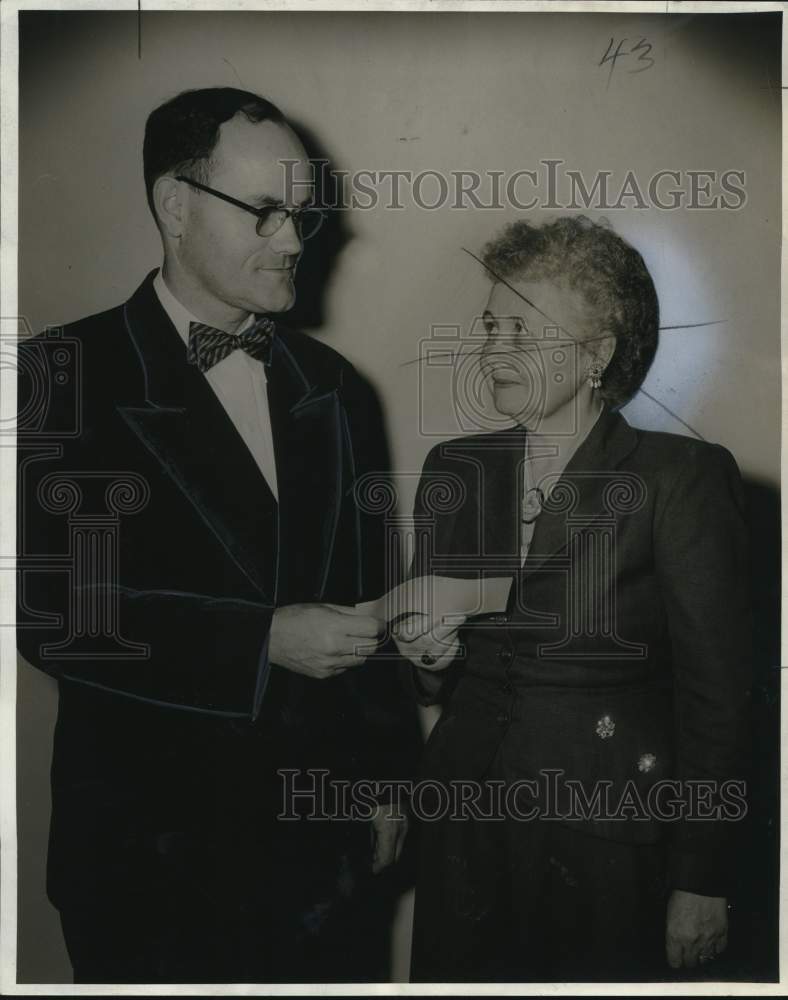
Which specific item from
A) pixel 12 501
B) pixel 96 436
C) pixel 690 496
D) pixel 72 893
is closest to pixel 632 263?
pixel 690 496

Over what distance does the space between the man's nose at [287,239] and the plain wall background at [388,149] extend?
113mm

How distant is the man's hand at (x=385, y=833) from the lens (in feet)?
7.97

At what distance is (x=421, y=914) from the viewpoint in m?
2.45

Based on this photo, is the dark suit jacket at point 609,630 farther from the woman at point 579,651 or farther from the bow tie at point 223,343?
the bow tie at point 223,343

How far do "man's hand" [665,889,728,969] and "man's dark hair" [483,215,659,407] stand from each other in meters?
1.17

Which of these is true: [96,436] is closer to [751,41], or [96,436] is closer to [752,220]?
[752,220]

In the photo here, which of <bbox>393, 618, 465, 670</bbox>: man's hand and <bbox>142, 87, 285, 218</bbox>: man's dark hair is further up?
<bbox>142, 87, 285, 218</bbox>: man's dark hair

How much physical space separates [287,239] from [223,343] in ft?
0.92

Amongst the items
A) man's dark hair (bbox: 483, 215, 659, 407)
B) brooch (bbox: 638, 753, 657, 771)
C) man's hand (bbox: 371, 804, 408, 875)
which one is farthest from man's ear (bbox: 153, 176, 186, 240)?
brooch (bbox: 638, 753, 657, 771)

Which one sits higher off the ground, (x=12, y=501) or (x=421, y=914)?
(x=12, y=501)

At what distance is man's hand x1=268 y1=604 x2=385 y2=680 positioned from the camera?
2365mm

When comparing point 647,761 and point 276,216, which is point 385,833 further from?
point 276,216

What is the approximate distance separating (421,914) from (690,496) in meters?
1.16

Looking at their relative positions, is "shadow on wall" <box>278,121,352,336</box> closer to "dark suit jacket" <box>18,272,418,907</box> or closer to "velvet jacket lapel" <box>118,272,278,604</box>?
"dark suit jacket" <box>18,272,418,907</box>
